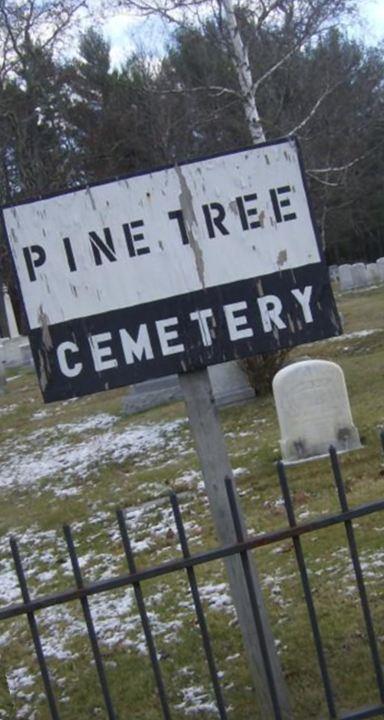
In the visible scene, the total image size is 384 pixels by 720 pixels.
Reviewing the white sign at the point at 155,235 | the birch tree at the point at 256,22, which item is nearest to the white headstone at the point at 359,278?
the birch tree at the point at 256,22

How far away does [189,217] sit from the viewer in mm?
3574

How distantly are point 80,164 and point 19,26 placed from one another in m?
7.57

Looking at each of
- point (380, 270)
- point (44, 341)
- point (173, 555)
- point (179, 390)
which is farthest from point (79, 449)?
point (380, 270)

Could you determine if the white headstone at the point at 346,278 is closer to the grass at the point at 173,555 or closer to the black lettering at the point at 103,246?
the grass at the point at 173,555

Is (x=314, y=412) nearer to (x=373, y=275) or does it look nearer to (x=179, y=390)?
(x=179, y=390)

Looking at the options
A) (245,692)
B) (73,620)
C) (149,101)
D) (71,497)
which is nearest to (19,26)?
(149,101)

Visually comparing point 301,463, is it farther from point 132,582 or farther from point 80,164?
point 80,164

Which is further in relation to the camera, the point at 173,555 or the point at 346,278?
the point at 346,278

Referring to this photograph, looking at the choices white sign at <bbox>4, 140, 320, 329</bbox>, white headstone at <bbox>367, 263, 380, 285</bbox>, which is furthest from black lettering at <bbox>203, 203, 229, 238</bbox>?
white headstone at <bbox>367, 263, 380, 285</bbox>

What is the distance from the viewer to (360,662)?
4.25 m

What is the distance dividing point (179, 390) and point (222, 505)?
974 cm

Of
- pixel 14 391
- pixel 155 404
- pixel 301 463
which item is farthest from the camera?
pixel 14 391

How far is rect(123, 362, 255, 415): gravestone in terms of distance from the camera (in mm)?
12320

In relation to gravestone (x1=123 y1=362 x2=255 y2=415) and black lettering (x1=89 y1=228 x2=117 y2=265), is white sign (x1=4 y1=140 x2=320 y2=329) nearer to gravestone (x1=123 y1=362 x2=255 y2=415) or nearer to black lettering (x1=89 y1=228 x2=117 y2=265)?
black lettering (x1=89 y1=228 x2=117 y2=265)
